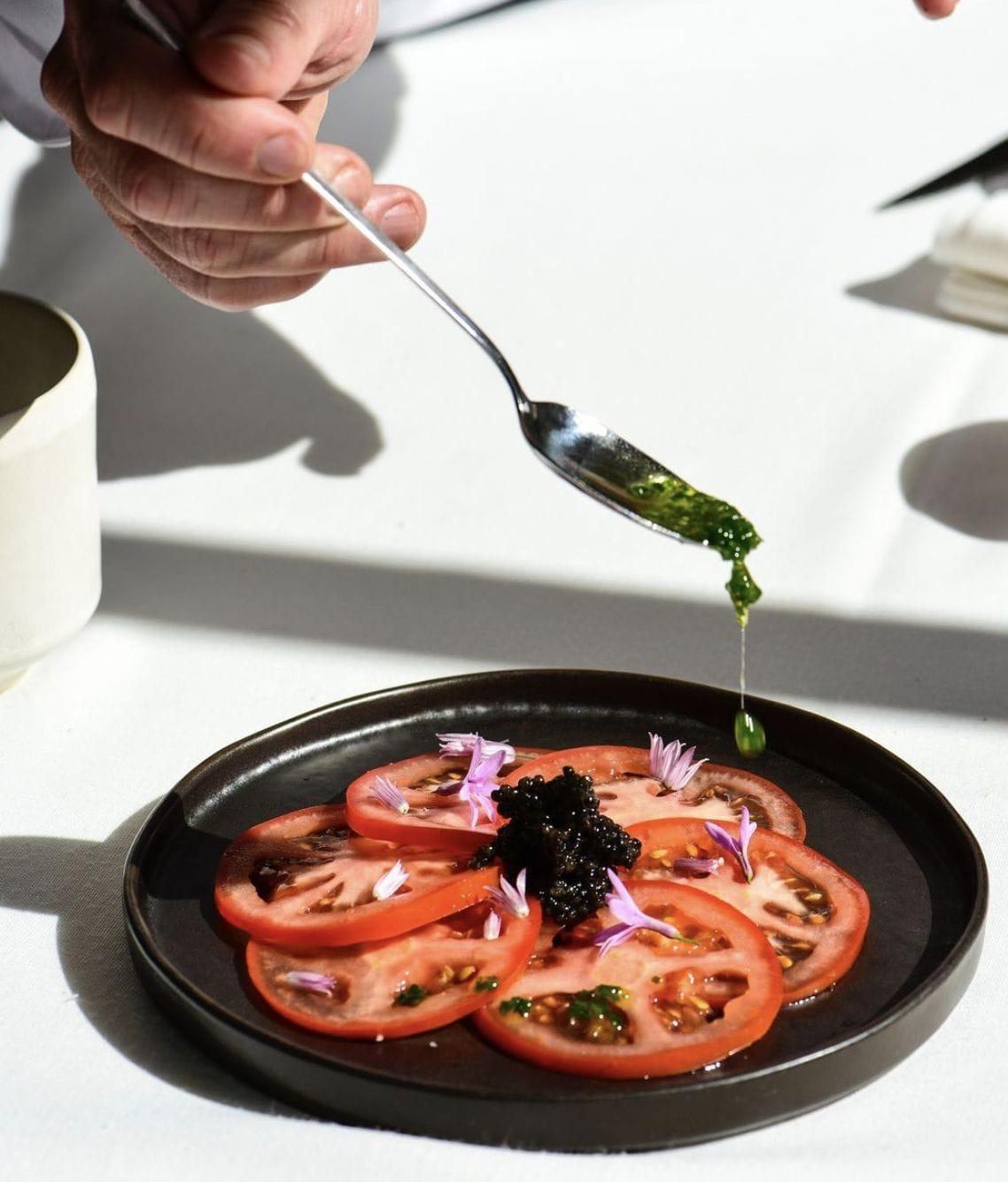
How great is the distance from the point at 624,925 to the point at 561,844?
0.23ft

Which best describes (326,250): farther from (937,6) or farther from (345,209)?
(937,6)

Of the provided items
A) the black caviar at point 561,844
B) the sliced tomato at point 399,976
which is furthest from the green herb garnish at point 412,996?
the black caviar at point 561,844

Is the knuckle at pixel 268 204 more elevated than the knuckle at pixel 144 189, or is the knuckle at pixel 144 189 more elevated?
the knuckle at pixel 268 204

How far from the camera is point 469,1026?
104 centimetres

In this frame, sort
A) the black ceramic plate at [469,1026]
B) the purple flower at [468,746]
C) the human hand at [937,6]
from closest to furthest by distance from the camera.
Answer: the black ceramic plate at [469,1026], the purple flower at [468,746], the human hand at [937,6]

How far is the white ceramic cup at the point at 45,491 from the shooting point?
1.31 m

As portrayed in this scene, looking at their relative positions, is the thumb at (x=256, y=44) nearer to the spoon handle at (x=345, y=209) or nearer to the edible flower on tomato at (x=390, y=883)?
the spoon handle at (x=345, y=209)

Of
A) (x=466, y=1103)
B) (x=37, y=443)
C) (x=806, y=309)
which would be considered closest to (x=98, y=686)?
(x=37, y=443)

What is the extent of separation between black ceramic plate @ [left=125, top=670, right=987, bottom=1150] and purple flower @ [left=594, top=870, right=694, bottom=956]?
0.32 ft

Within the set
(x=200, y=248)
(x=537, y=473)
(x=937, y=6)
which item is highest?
(x=937, y=6)

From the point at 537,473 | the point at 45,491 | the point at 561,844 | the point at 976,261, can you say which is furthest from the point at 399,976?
the point at 976,261

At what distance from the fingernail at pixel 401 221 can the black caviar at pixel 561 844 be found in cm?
51

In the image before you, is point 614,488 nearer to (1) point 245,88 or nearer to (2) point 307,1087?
(1) point 245,88

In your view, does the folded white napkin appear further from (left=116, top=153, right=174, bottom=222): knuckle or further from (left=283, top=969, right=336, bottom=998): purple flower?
(left=283, top=969, right=336, bottom=998): purple flower
